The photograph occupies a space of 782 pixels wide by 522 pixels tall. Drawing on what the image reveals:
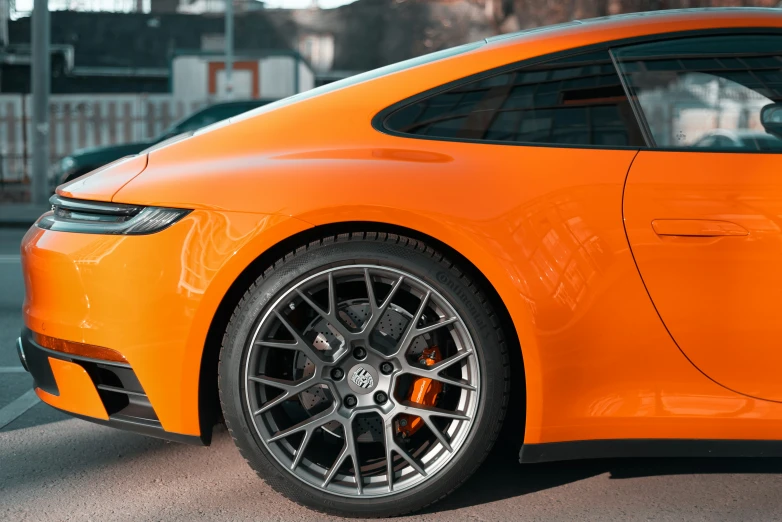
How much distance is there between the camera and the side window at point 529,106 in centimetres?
259

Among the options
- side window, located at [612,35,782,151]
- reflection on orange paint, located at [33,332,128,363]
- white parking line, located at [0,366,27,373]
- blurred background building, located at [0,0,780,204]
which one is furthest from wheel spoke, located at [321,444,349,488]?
blurred background building, located at [0,0,780,204]

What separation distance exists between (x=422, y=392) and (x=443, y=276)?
36cm

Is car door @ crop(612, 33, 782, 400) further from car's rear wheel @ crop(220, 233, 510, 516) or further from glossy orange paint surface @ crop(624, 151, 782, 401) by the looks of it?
car's rear wheel @ crop(220, 233, 510, 516)

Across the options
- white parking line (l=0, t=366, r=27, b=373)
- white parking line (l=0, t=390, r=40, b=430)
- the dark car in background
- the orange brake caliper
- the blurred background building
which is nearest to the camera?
the orange brake caliper

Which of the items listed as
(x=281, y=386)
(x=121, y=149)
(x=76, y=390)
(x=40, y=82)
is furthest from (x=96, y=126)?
(x=281, y=386)

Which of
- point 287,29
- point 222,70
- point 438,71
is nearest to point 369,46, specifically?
point 287,29

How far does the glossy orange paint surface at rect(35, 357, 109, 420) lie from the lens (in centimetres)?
262

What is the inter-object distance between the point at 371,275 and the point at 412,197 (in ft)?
0.82

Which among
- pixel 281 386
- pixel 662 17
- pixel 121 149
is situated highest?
pixel 662 17

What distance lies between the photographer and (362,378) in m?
2.56

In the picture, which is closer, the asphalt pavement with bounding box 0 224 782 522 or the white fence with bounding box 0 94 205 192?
the asphalt pavement with bounding box 0 224 782 522

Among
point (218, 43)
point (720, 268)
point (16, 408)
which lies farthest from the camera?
point (218, 43)

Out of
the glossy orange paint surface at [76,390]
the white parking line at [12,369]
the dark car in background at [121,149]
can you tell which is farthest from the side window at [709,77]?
the dark car in background at [121,149]

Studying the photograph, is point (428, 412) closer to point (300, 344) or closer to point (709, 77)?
point (300, 344)
